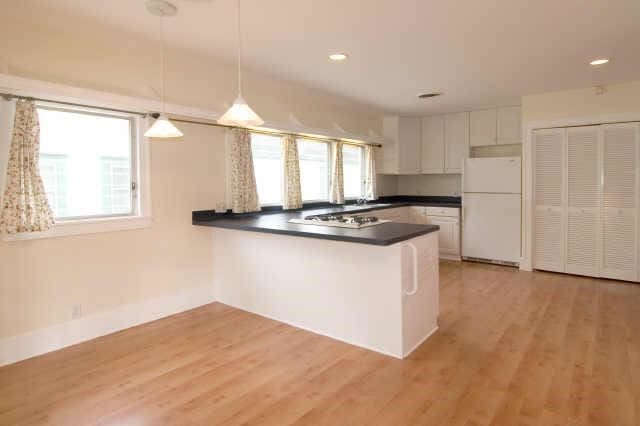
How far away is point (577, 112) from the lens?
4902 mm

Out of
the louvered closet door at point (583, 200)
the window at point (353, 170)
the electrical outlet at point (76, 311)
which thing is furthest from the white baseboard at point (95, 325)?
the louvered closet door at point (583, 200)

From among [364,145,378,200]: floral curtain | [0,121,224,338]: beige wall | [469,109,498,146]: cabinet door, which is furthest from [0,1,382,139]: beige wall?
[469,109,498,146]: cabinet door

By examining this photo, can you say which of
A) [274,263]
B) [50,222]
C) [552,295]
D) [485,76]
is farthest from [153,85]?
[552,295]

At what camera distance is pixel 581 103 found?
4883 millimetres

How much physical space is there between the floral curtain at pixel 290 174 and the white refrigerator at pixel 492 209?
9.18 ft

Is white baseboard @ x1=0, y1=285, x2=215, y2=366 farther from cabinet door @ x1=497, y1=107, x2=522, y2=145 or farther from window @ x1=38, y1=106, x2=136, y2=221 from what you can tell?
cabinet door @ x1=497, y1=107, x2=522, y2=145

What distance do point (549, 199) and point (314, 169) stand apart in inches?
127

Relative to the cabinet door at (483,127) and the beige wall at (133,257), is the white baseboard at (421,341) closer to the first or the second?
the beige wall at (133,257)

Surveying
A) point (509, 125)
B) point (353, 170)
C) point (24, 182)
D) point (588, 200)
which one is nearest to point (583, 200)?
point (588, 200)

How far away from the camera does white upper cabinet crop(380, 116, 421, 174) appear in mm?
6469

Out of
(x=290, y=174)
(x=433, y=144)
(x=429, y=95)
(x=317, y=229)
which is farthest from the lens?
(x=433, y=144)

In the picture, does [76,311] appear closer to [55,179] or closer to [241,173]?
[55,179]

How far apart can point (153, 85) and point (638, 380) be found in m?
4.21

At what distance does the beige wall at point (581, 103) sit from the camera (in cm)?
462
